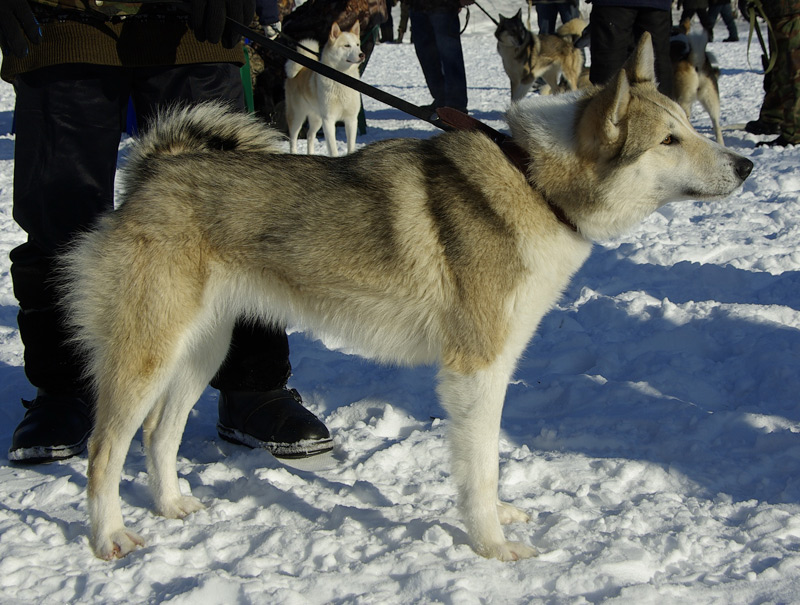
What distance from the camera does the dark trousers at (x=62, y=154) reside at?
7.74 ft

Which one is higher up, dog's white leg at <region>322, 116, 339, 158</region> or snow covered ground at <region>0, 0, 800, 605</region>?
dog's white leg at <region>322, 116, 339, 158</region>

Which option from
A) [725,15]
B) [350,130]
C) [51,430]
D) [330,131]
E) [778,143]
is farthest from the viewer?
[725,15]

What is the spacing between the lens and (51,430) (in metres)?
2.56

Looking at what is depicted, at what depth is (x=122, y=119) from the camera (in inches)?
102

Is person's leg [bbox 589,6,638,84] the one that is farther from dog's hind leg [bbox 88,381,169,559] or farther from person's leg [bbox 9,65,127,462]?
dog's hind leg [bbox 88,381,169,559]

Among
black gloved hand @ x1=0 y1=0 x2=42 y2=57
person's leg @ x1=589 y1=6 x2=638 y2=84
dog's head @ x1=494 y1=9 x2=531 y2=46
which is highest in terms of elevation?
dog's head @ x1=494 y1=9 x2=531 y2=46

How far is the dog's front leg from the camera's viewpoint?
80.7 inches

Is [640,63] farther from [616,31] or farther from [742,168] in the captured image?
[616,31]

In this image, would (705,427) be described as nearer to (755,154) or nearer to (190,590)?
(190,590)

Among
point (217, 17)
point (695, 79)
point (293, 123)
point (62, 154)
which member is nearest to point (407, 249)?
point (217, 17)

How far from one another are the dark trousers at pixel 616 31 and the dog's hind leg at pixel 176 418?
4037mm

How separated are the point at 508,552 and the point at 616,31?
14.7 ft

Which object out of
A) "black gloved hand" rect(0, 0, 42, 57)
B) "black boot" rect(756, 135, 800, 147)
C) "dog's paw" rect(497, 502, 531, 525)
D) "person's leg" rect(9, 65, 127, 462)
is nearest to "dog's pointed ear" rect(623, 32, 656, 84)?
"dog's paw" rect(497, 502, 531, 525)

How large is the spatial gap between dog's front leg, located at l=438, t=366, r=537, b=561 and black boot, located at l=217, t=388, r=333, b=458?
738 millimetres
